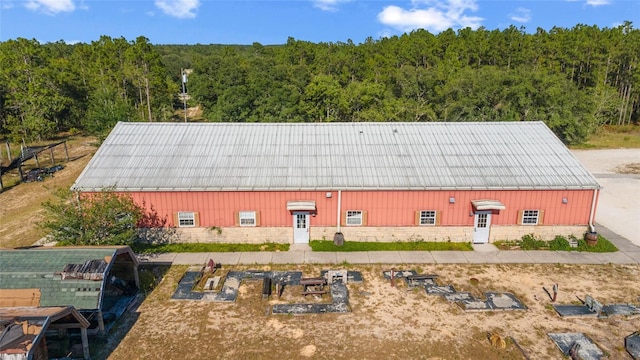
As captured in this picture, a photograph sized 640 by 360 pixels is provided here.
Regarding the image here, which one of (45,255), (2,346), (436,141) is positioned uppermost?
(436,141)

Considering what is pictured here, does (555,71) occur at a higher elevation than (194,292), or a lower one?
higher

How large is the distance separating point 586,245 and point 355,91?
109 feet

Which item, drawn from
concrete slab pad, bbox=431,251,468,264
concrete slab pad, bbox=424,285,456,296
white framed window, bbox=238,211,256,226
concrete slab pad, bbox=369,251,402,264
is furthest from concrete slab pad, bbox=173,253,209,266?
concrete slab pad, bbox=431,251,468,264

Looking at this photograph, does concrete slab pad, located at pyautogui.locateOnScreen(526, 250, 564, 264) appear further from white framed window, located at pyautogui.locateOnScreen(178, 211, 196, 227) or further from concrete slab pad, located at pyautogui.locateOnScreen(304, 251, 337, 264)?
white framed window, located at pyautogui.locateOnScreen(178, 211, 196, 227)

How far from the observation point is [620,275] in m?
20.7

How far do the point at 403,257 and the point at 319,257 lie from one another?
15.6ft

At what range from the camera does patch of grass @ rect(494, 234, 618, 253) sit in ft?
77.1

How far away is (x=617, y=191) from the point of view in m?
34.8

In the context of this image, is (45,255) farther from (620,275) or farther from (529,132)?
(529,132)

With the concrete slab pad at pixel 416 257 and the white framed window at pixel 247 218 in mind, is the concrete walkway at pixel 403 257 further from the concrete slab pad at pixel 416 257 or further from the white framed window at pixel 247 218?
the white framed window at pixel 247 218

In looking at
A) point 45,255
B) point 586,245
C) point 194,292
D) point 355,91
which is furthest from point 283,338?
point 355,91

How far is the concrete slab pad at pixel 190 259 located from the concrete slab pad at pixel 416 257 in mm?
11113

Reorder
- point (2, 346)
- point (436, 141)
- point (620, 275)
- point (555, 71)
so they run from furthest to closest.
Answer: point (555, 71) → point (436, 141) → point (620, 275) → point (2, 346)

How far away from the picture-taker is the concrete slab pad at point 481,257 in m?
22.0
